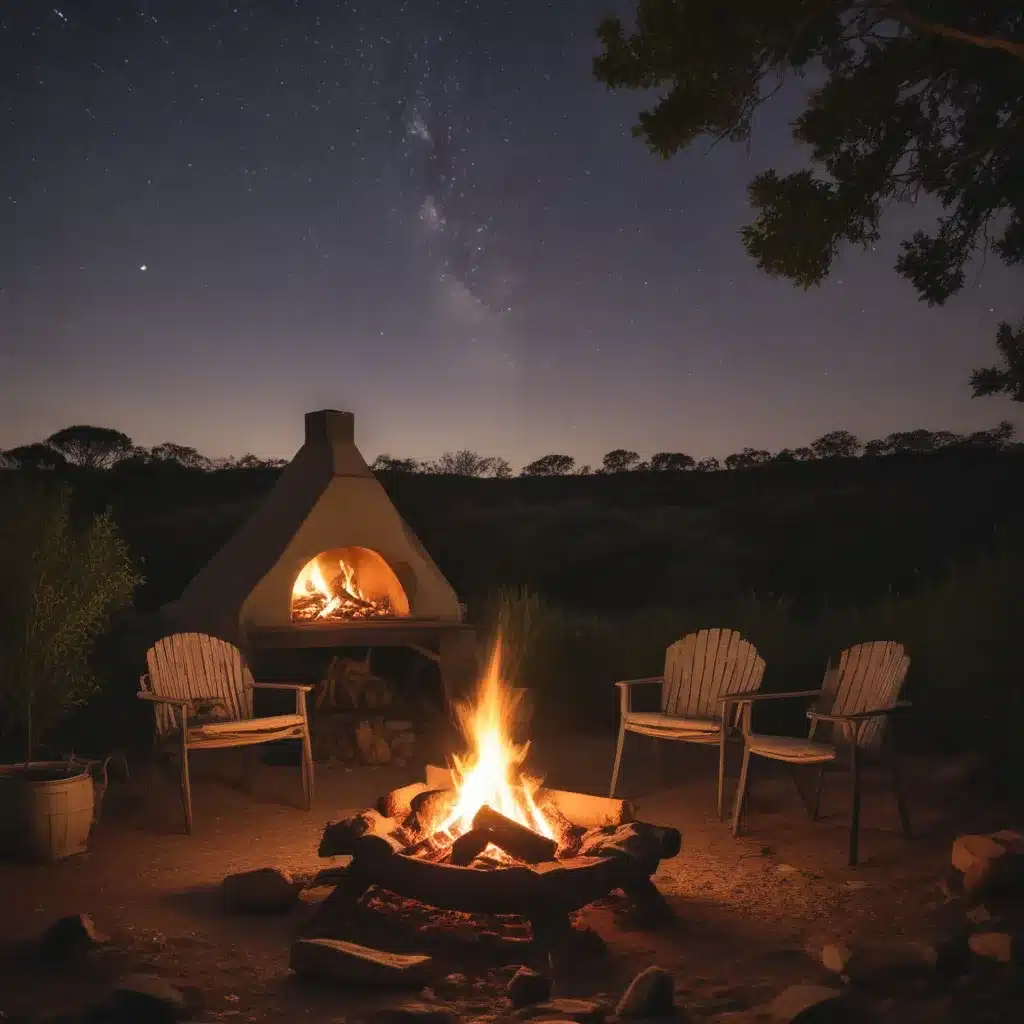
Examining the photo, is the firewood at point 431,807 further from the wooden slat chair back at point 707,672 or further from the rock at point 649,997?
the wooden slat chair back at point 707,672

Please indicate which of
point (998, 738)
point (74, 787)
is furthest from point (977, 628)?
point (74, 787)

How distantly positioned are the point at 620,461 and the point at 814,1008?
26.8m

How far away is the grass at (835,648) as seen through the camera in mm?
6203

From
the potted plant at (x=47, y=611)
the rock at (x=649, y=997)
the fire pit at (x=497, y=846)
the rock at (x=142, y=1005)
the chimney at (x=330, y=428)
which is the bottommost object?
the rock at (x=649, y=997)

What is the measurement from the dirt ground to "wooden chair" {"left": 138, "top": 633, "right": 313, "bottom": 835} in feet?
1.32

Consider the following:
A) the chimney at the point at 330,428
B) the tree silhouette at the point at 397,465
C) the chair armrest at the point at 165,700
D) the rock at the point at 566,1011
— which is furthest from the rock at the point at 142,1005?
the tree silhouette at the point at 397,465

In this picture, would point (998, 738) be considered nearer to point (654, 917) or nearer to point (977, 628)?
point (977, 628)

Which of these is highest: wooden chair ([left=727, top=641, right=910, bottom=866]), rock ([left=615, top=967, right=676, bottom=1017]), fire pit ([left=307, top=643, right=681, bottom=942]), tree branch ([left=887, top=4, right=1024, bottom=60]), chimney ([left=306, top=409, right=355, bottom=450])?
tree branch ([left=887, top=4, right=1024, bottom=60])

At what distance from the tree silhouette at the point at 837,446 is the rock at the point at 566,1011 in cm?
2624

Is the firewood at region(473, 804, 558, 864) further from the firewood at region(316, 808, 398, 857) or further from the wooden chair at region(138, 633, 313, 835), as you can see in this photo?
the wooden chair at region(138, 633, 313, 835)

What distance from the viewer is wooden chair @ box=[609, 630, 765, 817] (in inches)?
209

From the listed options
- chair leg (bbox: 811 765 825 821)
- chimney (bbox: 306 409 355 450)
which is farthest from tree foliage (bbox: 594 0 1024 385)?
chimney (bbox: 306 409 355 450)

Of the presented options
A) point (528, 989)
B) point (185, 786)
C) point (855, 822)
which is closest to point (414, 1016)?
point (528, 989)

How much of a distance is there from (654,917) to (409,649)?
537cm
